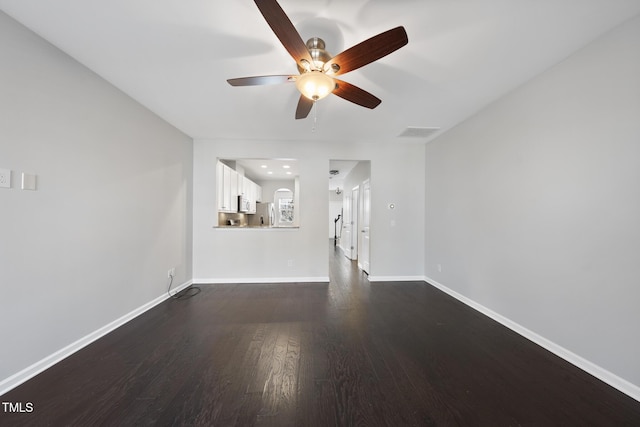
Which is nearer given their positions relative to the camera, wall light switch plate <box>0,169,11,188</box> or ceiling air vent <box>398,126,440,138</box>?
wall light switch plate <box>0,169,11,188</box>

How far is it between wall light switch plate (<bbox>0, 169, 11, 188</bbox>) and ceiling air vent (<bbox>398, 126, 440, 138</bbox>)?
3.92 metres

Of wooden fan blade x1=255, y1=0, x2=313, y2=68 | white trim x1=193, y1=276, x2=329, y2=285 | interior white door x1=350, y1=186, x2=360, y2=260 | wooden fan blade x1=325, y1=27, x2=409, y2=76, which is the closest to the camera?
wooden fan blade x1=255, y1=0, x2=313, y2=68

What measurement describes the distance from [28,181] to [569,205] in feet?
13.7

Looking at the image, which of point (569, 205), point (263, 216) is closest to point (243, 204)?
point (263, 216)

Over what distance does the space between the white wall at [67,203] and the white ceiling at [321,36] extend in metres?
0.26

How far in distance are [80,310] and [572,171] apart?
4.37 metres

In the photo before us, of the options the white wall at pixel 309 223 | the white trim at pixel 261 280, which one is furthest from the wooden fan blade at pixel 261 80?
the white trim at pixel 261 280

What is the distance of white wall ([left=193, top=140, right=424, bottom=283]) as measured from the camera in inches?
148

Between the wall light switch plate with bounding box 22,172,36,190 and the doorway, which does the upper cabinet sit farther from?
the wall light switch plate with bounding box 22,172,36,190

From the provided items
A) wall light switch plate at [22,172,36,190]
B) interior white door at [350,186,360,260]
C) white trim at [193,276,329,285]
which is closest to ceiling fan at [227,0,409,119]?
wall light switch plate at [22,172,36,190]

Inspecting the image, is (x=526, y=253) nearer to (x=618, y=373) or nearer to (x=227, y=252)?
(x=618, y=373)

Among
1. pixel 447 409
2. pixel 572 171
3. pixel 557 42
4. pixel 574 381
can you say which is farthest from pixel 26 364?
pixel 557 42

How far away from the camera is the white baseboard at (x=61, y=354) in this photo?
1487mm

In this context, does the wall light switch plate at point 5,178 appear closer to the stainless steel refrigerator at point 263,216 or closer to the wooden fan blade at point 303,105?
the wooden fan blade at point 303,105
